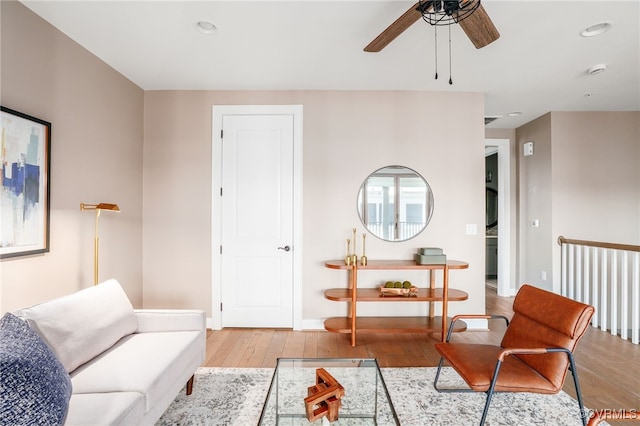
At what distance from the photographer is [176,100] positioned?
3371 millimetres

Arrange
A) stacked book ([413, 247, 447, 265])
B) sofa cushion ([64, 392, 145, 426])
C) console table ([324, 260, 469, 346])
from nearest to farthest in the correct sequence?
1. sofa cushion ([64, 392, 145, 426])
2. console table ([324, 260, 469, 346])
3. stacked book ([413, 247, 447, 265])

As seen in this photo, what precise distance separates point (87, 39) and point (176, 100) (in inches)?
39.8

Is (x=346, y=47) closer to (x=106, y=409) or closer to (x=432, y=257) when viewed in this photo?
(x=432, y=257)

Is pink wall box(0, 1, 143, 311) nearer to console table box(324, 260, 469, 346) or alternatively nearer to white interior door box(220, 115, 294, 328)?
white interior door box(220, 115, 294, 328)

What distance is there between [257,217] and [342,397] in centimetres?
211

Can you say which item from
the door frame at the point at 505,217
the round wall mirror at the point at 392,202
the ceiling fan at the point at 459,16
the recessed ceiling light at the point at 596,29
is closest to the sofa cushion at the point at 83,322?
the round wall mirror at the point at 392,202

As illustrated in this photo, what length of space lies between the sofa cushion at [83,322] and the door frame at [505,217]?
4.84m

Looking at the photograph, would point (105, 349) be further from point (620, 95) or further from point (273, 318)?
point (620, 95)

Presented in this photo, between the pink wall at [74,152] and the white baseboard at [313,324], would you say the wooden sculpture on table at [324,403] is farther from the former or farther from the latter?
the pink wall at [74,152]

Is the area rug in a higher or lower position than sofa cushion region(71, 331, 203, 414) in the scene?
lower

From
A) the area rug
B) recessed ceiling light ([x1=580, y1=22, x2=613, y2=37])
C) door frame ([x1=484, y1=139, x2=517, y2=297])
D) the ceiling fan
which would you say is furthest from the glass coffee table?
door frame ([x1=484, y1=139, x2=517, y2=297])

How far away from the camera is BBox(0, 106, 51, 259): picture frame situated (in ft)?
6.08

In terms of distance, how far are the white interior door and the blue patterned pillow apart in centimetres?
208

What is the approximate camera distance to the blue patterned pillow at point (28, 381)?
40.7 inches
